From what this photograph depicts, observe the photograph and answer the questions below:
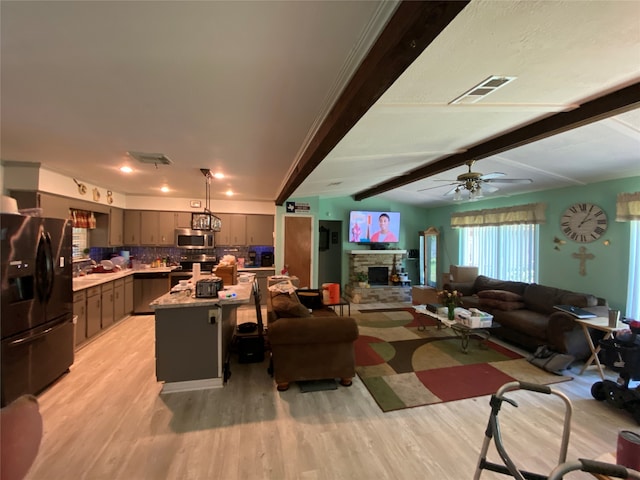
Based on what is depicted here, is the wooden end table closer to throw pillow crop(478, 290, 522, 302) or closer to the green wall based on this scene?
the green wall

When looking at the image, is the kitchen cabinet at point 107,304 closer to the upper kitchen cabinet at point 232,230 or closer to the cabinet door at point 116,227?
the cabinet door at point 116,227

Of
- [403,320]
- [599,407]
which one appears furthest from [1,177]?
[599,407]

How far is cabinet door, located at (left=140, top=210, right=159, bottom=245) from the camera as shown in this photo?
5.75 meters

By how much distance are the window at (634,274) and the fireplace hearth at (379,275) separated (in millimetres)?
4408

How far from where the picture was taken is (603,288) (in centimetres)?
391

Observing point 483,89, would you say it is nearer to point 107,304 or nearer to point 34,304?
point 34,304

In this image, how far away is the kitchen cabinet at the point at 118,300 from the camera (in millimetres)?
4672

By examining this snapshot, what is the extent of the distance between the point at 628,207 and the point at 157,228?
25.5 ft

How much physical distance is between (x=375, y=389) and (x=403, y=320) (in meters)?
2.66

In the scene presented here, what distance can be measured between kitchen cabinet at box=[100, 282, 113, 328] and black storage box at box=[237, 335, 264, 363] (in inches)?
98.2

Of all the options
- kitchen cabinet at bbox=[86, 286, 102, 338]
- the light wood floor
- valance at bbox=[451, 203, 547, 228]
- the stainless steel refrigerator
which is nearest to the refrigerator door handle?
the stainless steel refrigerator

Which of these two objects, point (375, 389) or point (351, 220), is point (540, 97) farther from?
point (351, 220)

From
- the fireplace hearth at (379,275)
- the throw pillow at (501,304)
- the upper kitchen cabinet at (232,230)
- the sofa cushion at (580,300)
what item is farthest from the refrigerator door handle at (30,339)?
the sofa cushion at (580,300)

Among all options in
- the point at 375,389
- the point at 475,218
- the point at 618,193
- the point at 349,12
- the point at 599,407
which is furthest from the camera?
the point at 475,218
